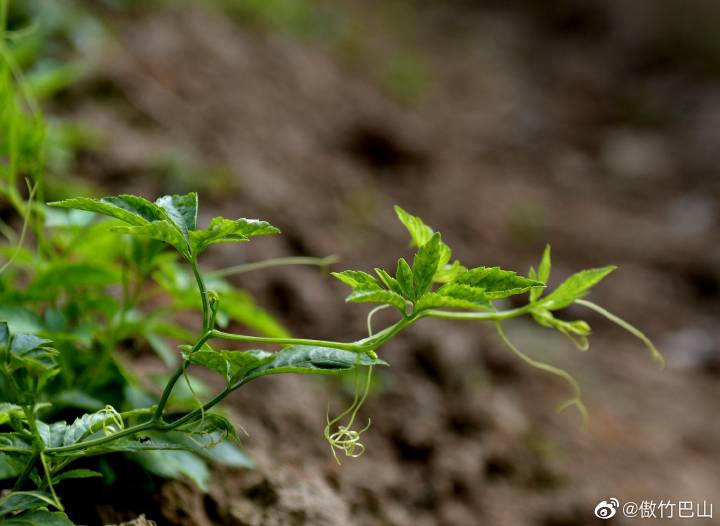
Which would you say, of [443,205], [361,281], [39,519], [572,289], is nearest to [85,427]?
[39,519]

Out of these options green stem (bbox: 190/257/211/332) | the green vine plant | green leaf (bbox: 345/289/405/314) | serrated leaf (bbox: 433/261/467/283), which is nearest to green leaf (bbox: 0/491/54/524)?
the green vine plant

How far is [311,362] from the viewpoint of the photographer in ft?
2.71

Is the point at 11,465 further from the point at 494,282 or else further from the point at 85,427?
the point at 494,282

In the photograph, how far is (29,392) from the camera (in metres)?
0.79

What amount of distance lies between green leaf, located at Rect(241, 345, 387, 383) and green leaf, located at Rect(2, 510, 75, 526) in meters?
0.23

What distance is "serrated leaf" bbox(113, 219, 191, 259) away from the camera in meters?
0.77

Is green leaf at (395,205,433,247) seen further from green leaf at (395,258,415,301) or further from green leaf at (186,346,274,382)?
green leaf at (186,346,274,382)

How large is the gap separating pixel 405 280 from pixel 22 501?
18.1 inches

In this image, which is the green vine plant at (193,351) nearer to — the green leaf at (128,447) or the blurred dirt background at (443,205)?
the green leaf at (128,447)

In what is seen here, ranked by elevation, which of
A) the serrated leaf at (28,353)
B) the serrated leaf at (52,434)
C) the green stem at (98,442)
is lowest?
the serrated leaf at (52,434)

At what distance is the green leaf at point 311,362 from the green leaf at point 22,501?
0.24m

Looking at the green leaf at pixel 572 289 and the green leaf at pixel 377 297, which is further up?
the green leaf at pixel 377 297

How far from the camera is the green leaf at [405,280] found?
81cm

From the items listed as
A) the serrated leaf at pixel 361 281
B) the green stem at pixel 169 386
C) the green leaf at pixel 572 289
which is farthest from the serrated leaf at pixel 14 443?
the green leaf at pixel 572 289
